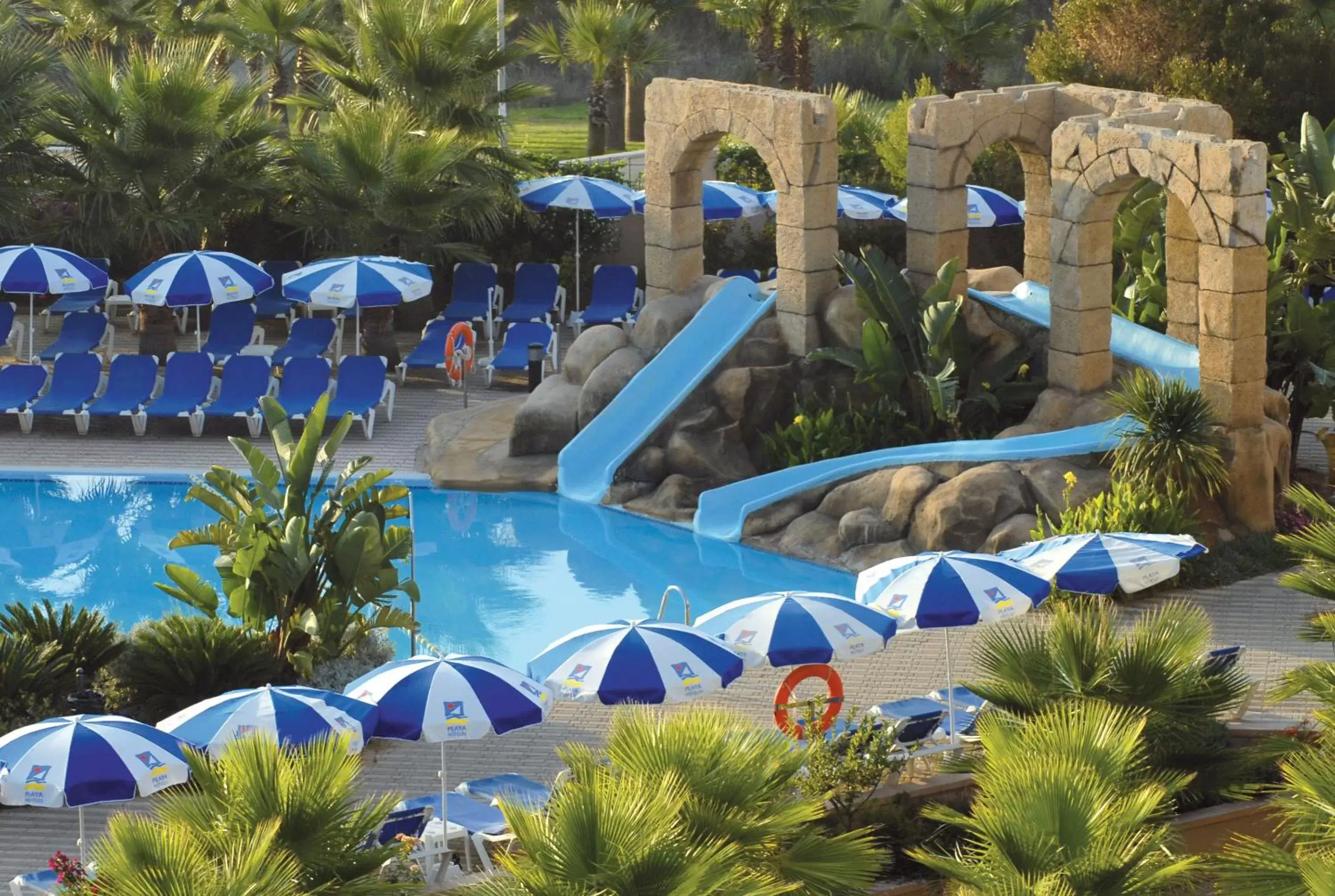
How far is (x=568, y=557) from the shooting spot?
20.3 meters

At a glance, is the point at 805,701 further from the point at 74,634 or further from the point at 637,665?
the point at 74,634

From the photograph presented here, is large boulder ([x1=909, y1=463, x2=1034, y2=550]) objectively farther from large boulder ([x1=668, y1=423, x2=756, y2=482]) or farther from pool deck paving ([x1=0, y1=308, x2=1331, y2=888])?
large boulder ([x1=668, y1=423, x2=756, y2=482])

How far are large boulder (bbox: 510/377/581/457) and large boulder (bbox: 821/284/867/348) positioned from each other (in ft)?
9.42

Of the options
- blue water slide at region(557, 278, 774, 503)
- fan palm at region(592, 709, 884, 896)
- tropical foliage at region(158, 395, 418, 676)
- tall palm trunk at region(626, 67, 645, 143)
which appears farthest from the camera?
tall palm trunk at region(626, 67, 645, 143)

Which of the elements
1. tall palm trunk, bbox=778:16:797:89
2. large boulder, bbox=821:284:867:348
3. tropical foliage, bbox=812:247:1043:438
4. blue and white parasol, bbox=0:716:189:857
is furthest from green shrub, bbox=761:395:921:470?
tall palm trunk, bbox=778:16:797:89

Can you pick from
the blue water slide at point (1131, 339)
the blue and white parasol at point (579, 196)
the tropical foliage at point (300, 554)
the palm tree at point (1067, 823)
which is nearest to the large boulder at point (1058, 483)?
the blue water slide at point (1131, 339)

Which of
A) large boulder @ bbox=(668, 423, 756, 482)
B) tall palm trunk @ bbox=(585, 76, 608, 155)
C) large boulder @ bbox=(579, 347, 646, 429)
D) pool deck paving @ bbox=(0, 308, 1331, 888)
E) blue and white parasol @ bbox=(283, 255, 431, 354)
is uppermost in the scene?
tall palm trunk @ bbox=(585, 76, 608, 155)

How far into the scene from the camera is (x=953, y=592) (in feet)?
45.4

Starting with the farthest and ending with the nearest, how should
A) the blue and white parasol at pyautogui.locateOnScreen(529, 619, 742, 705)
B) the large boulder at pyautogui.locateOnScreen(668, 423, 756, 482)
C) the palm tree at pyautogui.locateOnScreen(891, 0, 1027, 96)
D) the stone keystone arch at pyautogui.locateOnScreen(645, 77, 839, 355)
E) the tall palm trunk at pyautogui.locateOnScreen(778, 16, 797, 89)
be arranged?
1. the tall palm trunk at pyautogui.locateOnScreen(778, 16, 797, 89)
2. the palm tree at pyautogui.locateOnScreen(891, 0, 1027, 96)
3. the stone keystone arch at pyautogui.locateOnScreen(645, 77, 839, 355)
4. the large boulder at pyautogui.locateOnScreen(668, 423, 756, 482)
5. the blue and white parasol at pyautogui.locateOnScreen(529, 619, 742, 705)

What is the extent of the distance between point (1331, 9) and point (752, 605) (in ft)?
70.9

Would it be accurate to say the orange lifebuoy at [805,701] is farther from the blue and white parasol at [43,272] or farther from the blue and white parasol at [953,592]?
the blue and white parasol at [43,272]

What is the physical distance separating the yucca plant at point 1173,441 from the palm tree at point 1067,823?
861 centimetres

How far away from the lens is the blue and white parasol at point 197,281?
23203mm

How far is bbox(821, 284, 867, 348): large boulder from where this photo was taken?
71.2ft
